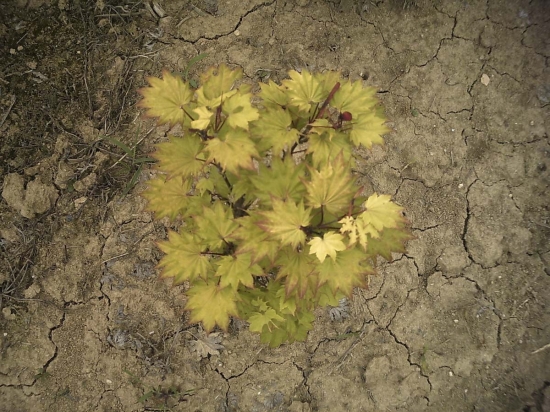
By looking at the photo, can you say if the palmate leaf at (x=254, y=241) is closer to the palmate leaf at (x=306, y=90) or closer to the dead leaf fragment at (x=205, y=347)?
the palmate leaf at (x=306, y=90)

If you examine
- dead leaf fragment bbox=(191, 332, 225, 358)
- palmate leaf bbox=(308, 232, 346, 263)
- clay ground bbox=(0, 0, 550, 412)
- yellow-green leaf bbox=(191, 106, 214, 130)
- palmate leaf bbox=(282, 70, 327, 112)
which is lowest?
dead leaf fragment bbox=(191, 332, 225, 358)

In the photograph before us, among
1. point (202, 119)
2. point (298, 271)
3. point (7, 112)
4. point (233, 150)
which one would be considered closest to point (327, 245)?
point (298, 271)

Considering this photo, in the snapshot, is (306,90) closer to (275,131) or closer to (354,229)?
(275,131)

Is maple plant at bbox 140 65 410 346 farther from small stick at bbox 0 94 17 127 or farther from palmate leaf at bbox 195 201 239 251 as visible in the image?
small stick at bbox 0 94 17 127

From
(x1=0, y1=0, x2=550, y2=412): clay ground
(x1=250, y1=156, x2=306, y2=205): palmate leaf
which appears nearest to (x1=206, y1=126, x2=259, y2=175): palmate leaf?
(x1=250, y1=156, x2=306, y2=205): palmate leaf

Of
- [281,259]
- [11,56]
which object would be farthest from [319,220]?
[11,56]

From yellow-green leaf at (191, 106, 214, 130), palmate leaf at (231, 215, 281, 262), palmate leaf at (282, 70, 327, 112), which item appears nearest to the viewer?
yellow-green leaf at (191, 106, 214, 130)

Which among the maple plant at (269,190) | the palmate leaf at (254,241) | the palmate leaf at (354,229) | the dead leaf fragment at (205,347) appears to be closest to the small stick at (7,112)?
the maple plant at (269,190)
